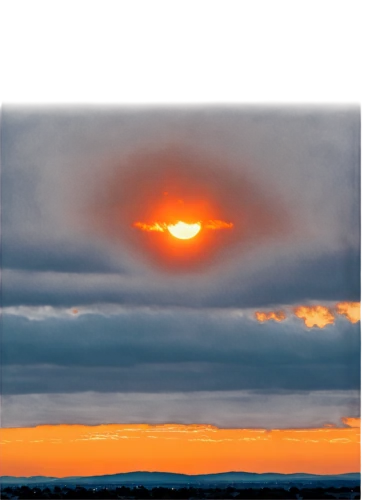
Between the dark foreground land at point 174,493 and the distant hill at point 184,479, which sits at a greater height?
the distant hill at point 184,479

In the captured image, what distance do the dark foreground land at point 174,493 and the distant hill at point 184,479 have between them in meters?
0.03

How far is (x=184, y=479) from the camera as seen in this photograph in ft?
15.9

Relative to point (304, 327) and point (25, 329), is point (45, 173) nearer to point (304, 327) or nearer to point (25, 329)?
point (25, 329)

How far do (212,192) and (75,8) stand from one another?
5.16 ft

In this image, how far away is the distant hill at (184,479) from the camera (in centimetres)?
483

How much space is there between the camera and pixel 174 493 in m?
4.83

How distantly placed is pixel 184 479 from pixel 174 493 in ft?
0.32

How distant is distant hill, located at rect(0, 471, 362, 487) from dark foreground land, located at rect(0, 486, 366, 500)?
0.03m

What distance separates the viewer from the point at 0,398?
16.0ft

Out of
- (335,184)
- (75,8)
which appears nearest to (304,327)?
(335,184)

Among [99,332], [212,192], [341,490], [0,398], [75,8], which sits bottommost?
[341,490]

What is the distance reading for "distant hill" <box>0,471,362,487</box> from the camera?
4832mm

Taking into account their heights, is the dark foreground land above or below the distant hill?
below

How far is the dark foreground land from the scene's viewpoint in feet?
15.8
